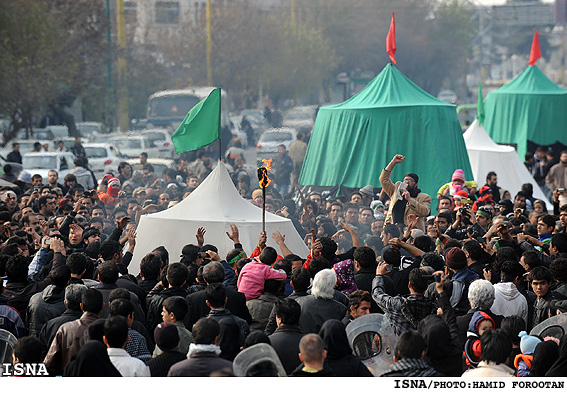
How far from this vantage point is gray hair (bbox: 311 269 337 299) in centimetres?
695

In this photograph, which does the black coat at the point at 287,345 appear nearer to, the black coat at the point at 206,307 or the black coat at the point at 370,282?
the black coat at the point at 206,307

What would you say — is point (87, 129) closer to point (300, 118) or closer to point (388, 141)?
point (300, 118)

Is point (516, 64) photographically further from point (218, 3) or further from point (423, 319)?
point (423, 319)

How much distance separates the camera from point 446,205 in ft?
41.0

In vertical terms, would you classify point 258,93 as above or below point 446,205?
below

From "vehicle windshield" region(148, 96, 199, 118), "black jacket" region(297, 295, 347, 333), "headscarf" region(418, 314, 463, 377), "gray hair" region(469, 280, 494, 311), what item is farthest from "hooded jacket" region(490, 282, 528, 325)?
"vehicle windshield" region(148, 96, 199, 118)

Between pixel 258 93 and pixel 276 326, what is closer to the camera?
pixel 276 326

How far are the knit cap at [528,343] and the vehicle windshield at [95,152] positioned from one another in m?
22.0

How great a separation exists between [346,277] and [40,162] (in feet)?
→ 57.1

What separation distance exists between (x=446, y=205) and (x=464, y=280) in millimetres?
5102

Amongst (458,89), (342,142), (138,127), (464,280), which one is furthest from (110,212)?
(458,89)

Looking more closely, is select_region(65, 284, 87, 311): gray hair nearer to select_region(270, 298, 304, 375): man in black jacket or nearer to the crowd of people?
the crowd of people

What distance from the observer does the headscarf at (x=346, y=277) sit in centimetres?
777

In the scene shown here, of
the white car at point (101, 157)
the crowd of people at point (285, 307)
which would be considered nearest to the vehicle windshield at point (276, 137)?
the white car at point (101, 157)
